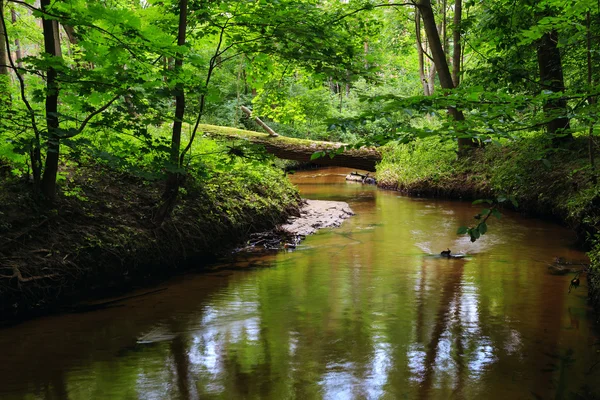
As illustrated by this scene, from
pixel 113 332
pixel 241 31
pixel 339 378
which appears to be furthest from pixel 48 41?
pixel 339 378

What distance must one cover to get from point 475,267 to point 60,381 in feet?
19.4

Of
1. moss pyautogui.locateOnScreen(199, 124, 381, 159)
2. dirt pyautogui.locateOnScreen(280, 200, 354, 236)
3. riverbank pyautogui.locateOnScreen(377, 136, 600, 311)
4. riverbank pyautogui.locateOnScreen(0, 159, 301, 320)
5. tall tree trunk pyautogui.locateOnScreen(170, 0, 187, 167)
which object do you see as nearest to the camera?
riverbank pyautogui.locateOnScreen(0, 159, 301, 320)

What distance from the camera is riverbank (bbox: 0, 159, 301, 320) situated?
4.88 metres

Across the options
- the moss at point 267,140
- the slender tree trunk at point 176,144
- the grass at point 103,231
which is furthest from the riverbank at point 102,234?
the moss at point 267,140

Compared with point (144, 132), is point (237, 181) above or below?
below

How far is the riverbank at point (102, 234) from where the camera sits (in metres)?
4.88

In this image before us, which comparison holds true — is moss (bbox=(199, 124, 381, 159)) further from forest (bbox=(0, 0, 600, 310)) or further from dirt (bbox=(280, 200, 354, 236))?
forest (bbox=(0, 0, 600, 310))

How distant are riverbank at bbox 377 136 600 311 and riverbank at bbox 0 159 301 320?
4365 mm

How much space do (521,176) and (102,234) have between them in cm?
535

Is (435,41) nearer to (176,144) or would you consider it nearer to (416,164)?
(416,164)

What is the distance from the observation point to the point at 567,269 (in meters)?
6.36

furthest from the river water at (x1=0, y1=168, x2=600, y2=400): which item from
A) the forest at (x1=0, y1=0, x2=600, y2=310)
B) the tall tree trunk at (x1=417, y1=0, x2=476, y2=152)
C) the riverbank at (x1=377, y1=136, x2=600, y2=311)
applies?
the tall tree trunk at (x1=417, y1=0, x2=476, y2=152)

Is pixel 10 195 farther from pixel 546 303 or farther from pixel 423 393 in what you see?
pixel 546 303

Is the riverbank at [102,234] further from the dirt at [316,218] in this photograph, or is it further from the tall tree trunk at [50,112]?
the dirt at [316,218]
